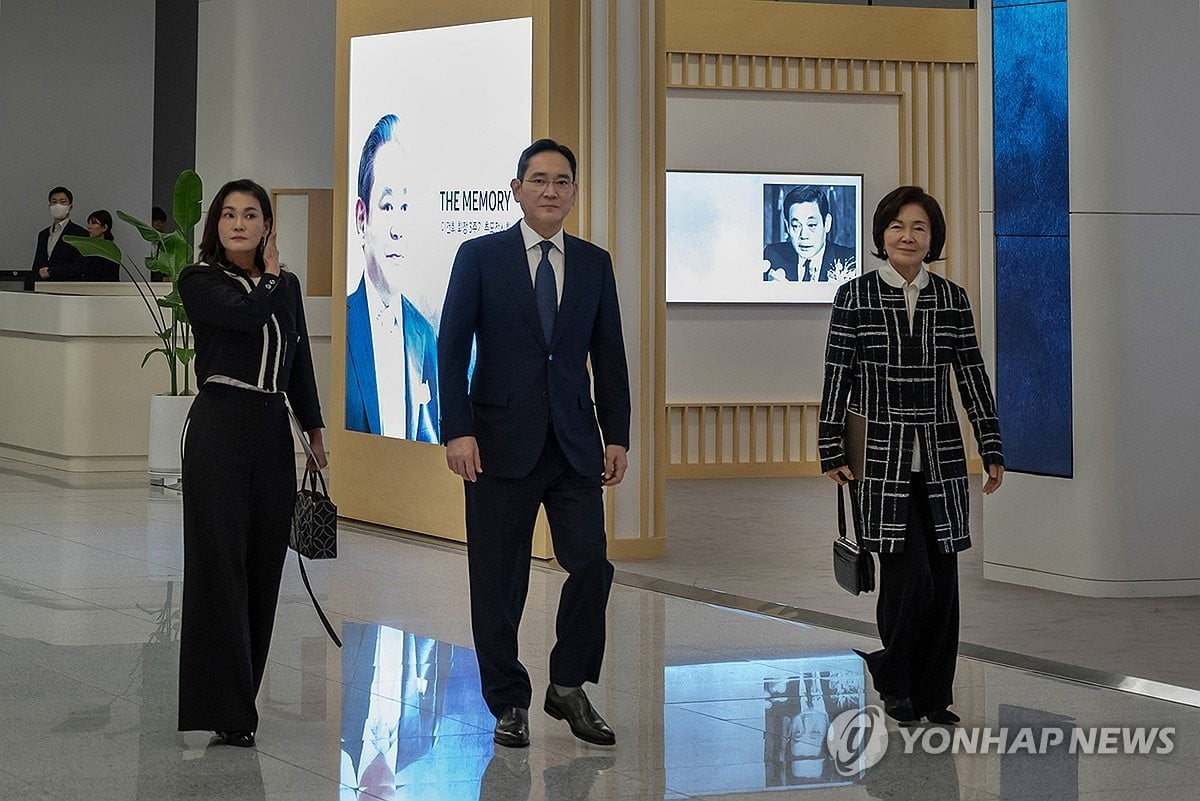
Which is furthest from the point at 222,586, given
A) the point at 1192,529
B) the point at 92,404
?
the point at 92,404

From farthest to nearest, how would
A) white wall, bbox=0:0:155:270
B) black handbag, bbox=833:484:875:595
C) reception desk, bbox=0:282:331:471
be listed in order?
white wall, bbox=0:0:155:270
reception desk, bbox=0:282:331:471
black handbag, bbox=833:484:875:595

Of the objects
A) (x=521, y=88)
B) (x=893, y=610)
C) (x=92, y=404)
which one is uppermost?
(x=521, y=88)

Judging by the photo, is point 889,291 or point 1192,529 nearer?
point 889,291

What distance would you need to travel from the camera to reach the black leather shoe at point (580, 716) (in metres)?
4.43

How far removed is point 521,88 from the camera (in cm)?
803

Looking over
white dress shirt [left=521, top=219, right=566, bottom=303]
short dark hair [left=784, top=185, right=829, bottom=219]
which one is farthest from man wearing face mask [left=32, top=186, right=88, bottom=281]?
A: white dress shirt [left=521, top=219, right=566, bottom=303]

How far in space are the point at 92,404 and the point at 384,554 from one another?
179 inches

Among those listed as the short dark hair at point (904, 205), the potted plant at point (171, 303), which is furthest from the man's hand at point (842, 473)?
the potted plant at point (171, 303)

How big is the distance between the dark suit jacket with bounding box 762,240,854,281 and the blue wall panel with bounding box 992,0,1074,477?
190 inches

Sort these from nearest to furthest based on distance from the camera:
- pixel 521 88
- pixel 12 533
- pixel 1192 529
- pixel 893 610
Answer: pixel 893 610
pixel 1192 529
pixel 521 88
pixel 12 533

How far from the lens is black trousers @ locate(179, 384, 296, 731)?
171 inches

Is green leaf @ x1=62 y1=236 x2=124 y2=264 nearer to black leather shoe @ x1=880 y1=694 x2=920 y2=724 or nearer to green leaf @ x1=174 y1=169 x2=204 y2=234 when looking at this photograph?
green leaf @ x1=174 y1=169 x2=204 y2=234

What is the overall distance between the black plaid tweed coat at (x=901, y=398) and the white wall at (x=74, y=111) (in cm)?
1515

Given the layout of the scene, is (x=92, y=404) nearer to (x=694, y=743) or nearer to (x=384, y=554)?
(x=384, y=554)
